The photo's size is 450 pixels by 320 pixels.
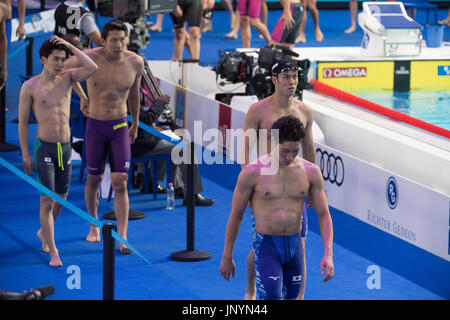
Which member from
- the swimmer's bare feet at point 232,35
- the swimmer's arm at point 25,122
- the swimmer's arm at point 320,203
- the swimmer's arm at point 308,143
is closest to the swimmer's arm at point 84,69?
the swimmer's arm at point 25,122

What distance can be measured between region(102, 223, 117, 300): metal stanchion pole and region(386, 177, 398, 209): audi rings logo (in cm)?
328

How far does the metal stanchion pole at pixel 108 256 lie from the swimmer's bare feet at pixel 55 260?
217 cm

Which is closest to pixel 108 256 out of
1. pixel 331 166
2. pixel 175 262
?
pixel 175 262

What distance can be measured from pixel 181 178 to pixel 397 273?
2.77m

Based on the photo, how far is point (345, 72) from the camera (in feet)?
41.1

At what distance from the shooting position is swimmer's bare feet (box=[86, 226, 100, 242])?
764cm

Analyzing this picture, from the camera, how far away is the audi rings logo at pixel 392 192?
24.4 feet

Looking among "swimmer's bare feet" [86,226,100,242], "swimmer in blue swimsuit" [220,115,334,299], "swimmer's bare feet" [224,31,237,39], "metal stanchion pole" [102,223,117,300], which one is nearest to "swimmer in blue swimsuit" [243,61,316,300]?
"swimmer in blue swimsuit" [220,115,334,299]

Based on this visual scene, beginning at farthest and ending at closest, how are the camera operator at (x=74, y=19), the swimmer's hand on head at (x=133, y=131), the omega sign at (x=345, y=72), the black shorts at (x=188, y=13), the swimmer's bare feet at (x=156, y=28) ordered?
1. the swimmer's bare feet at (x=156, y=28)
2. the black shorts at (x=188, y=13)
3. the omega sign at (x=345, y=72)
4. the camera operator at (x=74, y=19)
5. the swimmer's hand on head at (x=133, y=131)

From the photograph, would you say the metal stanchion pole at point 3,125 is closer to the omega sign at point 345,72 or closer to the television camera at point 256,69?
the television camera at point 256,69

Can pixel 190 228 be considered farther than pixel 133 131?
No

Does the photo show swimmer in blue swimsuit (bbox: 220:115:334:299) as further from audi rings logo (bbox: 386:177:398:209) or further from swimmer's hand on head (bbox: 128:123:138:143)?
swimmer's hand on head (bbox: 128:123:138:143)

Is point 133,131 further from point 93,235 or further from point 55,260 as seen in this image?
point 55,260

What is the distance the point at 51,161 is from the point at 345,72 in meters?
6.49
